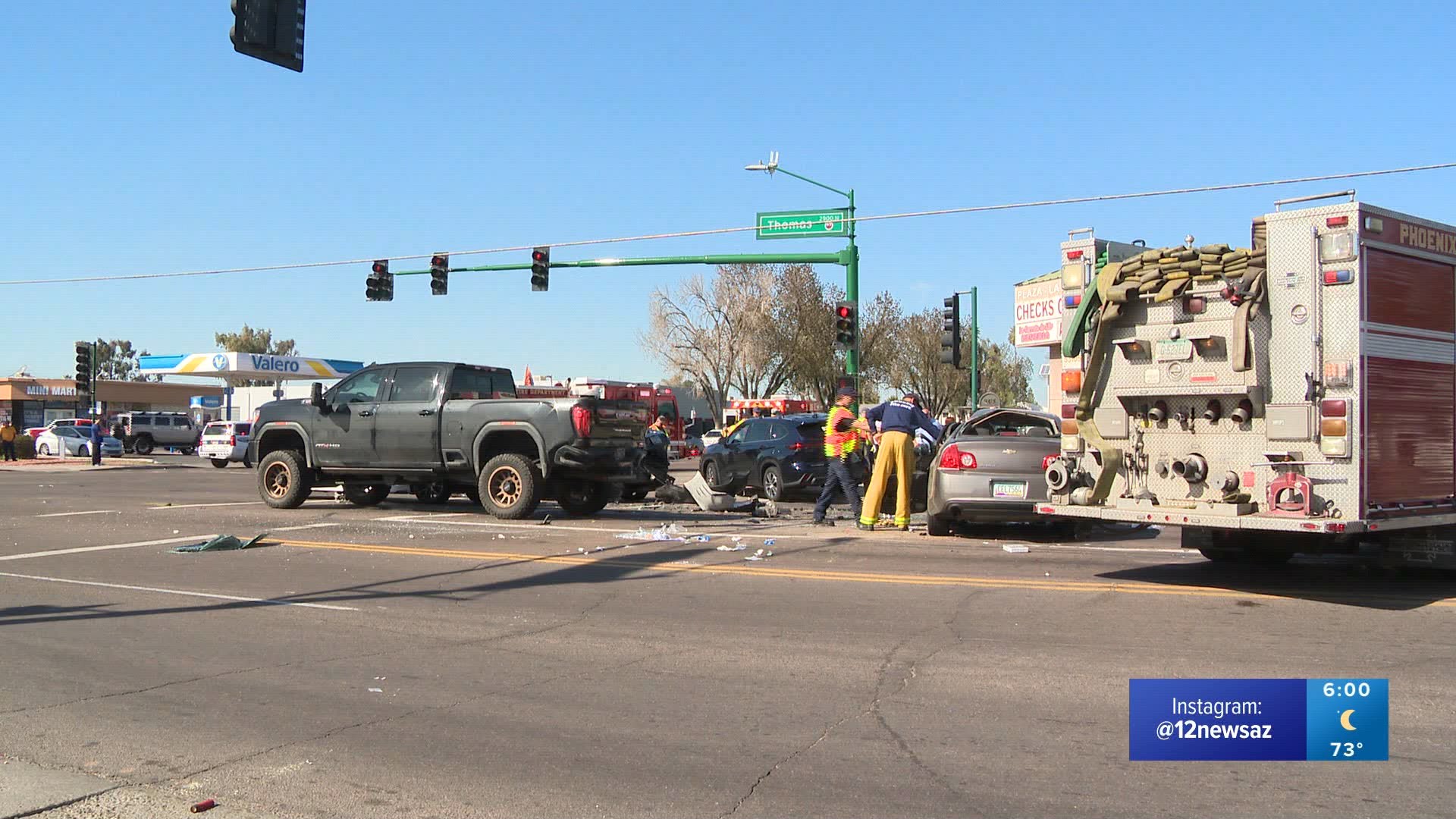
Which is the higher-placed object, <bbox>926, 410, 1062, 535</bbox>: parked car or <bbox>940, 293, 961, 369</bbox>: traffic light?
<bbox>940, 293, 961, 369</bbox>: traffic light

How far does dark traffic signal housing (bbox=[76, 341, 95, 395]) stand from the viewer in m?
37.2

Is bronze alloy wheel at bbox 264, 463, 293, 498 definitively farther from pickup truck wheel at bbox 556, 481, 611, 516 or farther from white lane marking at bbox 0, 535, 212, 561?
pickup truck wheel at bbox 556, 481, 611, 516

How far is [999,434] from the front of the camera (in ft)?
41.9

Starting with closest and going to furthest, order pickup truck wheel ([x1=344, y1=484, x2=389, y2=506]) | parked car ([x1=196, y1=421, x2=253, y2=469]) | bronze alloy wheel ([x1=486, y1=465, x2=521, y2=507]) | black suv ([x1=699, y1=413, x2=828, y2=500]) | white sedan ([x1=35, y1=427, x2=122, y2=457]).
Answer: bronze alloy wheel ([x1=486, y1=465, x2=521, y2=507]) → pickup truck wheel ([x1=344, y1=484, x2=389, y2=506]) → black suv ([x1=699, y1=413, x2=828, y2=500]) → parked car ([x1=196, y1=421, x2=253, y2=469]) → white sedan ([x1=35, y1=427, x2=122, y2=457])

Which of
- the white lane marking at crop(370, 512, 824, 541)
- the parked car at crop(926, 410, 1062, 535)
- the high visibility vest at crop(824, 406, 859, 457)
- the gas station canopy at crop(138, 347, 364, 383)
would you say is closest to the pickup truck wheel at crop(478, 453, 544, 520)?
the white lane marking at crop(370, 512, 824, 541)

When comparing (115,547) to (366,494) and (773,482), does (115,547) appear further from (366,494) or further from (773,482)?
(773,482)

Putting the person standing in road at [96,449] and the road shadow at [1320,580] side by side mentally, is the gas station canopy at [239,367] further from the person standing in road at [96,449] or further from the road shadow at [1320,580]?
the road shadow at [1320,580]

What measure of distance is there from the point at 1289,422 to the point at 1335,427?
0.99 feet

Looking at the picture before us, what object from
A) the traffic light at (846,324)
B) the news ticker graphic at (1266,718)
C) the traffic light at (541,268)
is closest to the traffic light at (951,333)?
the traffic light at (846,324)

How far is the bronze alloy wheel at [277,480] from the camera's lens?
17031 mm

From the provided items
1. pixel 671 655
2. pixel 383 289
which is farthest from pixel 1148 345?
pixel 383 289

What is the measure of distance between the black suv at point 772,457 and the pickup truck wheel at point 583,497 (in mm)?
3422

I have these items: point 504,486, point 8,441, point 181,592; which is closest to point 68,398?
point 8,441

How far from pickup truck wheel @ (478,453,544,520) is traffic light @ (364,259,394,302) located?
17476 mm
